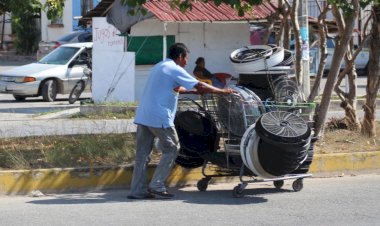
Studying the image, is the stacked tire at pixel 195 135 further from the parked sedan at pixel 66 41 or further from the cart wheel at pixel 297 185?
the parked sedan at pixel 66 41

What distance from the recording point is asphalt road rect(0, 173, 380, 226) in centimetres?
823

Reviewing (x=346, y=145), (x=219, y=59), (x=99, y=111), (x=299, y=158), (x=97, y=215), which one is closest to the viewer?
(x=97, y=215)

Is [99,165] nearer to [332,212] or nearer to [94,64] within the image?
[332,212]

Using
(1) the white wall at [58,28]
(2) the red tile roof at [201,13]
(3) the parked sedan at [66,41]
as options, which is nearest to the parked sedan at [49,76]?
(2) the red tile roof at [201,13]

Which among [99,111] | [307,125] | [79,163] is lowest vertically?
[99,111]

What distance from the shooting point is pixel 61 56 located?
76.7ft

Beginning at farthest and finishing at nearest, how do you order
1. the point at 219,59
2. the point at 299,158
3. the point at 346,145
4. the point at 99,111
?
the point at 219,59
the point at 99,111
the point at 346,145
the point at 299,158

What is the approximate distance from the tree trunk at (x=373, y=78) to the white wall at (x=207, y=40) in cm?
779

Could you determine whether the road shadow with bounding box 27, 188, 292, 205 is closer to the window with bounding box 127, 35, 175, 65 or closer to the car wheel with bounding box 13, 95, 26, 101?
the window with bounding box 127, 35, 175, 65

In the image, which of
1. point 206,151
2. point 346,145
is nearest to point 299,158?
point 206,151

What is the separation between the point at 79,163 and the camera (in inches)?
406

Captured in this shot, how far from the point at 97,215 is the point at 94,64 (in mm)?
11869

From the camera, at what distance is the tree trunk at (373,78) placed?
12429 mm

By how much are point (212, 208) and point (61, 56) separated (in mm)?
15242
